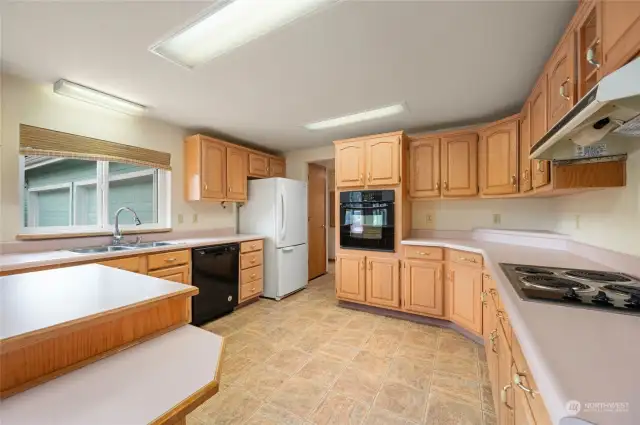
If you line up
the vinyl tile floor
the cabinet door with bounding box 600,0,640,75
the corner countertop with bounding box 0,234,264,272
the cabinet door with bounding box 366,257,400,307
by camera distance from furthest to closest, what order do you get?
the cabinet door with bounding box 366,257,400,307
the corner countertop with bounding box 0,234,264,272
the vinyl tile floor
the cabinet door with bounding box 600,0,640,75

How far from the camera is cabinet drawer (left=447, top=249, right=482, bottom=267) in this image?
91.5 inches

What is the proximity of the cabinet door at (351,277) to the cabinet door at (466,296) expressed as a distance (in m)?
0.98

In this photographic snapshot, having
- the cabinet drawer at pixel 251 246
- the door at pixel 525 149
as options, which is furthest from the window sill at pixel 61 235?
the door at pixel 525 149

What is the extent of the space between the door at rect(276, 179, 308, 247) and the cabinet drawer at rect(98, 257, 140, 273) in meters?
1.69

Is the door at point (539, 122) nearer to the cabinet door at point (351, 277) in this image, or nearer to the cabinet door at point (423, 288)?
the cabinet door at point (423, 288)

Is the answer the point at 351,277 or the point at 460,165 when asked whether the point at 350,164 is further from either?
the point at 351,277

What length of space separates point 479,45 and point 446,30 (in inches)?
12.5

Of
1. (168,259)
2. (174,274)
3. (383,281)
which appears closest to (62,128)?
(168,259)

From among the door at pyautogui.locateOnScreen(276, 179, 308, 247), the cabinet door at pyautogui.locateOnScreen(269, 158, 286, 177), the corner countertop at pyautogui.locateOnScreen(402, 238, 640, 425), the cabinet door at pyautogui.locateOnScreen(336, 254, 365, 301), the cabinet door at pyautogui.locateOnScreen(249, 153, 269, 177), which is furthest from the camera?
the cabinet door at pyautogui.locateOnScreen(269, 158, 286, 177)

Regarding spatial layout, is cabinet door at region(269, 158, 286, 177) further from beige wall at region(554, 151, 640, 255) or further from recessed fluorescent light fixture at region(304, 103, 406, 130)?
beige wall at region(554, 151, 640, 255)

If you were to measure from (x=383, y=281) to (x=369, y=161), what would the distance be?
145cm

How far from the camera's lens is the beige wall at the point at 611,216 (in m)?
1.32

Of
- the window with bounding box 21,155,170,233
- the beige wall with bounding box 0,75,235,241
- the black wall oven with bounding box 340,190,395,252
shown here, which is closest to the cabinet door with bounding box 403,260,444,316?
the black wall oven with bounding box 340,190,395,252

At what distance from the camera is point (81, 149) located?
241cm
